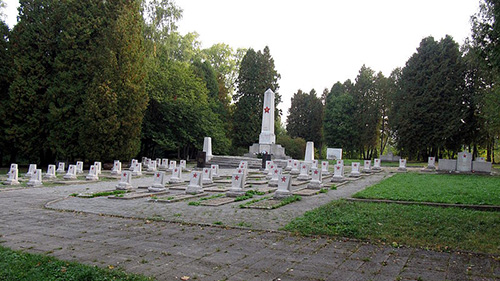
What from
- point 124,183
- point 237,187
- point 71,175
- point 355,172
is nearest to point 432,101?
point 355,172

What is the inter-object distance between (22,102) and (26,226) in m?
22.1

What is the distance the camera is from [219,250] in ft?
18.4

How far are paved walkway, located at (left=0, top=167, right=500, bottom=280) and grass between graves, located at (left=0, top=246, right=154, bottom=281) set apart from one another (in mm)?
274

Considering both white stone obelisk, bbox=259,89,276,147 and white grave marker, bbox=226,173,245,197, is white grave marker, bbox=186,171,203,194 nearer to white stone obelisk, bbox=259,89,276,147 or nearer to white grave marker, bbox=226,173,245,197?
white grave marker, bbox=226,173,245,197

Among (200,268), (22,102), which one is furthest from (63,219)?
(22,102)

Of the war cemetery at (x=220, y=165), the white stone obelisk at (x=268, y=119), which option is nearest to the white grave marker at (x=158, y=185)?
the war cemetery at (x=220, y=165)

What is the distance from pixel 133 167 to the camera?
22734mm

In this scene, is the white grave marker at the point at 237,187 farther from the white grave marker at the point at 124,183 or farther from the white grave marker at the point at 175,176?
the white grave marker at the point at 175,176

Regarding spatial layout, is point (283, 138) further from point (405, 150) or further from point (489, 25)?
point (489, 25)

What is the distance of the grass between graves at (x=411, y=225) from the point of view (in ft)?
19.2

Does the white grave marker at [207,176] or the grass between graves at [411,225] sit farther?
the white grave marker at [207,176]

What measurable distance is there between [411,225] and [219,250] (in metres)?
3.84

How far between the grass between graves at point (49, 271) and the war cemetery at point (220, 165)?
0.03 m

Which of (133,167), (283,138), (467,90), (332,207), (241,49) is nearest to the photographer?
(332,207)
